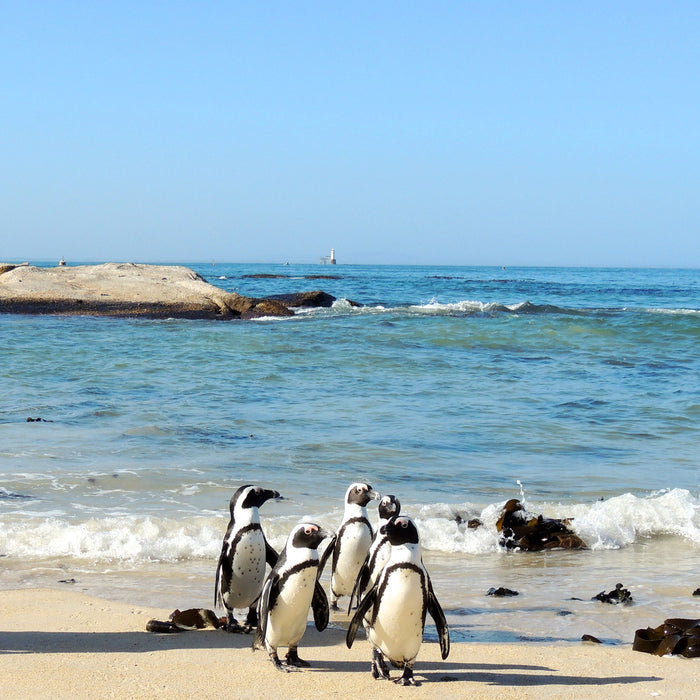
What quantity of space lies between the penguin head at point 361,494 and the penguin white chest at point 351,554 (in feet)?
0.53

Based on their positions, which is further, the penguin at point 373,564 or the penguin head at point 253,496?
the penguin head at point 253,496

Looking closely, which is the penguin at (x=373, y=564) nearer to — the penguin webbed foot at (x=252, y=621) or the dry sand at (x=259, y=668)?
the dry sand at (x=259, y=668)

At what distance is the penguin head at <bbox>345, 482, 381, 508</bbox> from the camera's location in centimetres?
545

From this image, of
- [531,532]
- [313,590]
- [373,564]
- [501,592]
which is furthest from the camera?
[531,532]

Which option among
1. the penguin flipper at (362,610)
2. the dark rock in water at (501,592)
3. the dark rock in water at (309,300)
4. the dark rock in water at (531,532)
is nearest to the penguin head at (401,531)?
the penguin flipper at (362,610)

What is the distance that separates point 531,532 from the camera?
23.5 feet

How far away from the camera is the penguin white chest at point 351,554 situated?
17.9ft

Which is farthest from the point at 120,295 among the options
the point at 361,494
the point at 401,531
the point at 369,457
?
the point at 401,531

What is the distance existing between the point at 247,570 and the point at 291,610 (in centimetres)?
70

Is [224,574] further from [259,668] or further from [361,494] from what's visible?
[361,494]

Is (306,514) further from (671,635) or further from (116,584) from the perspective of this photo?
(671,635)

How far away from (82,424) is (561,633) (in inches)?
302

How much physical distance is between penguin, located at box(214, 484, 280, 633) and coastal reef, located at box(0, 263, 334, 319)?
65.4ft

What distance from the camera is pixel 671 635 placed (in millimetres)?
4723
